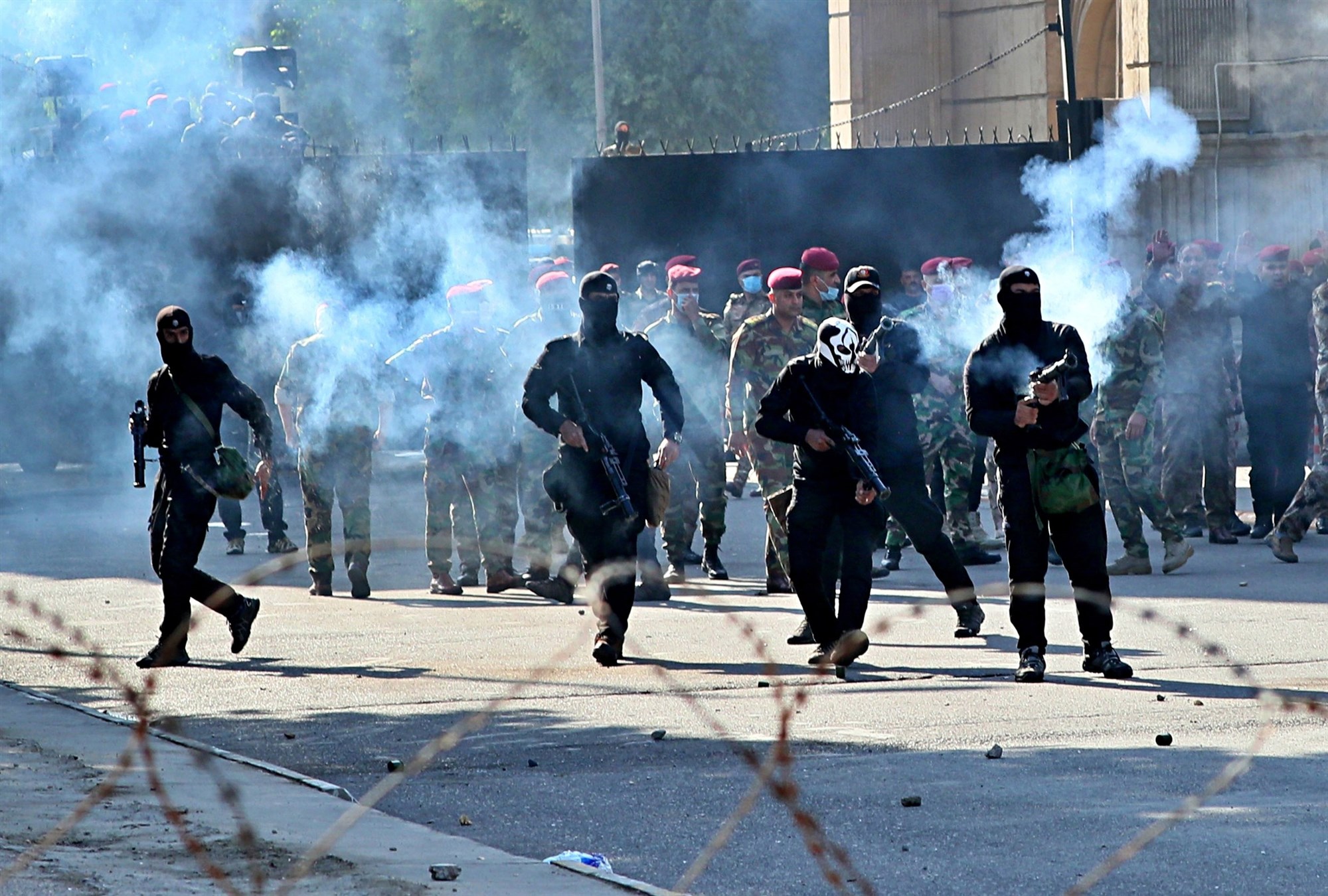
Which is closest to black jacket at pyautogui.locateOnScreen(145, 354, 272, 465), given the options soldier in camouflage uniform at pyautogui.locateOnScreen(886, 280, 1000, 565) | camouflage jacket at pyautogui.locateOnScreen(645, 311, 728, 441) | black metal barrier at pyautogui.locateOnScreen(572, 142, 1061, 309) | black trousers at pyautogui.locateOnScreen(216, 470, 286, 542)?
camouflage jacket at pyautogui.locateOnScreen(645, 311, 728, 441)

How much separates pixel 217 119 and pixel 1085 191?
8.34 m

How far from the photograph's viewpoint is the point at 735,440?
37.5 ft

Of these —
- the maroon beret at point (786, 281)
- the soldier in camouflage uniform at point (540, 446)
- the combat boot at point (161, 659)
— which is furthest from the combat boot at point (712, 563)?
the combat boot at point (161, 659)

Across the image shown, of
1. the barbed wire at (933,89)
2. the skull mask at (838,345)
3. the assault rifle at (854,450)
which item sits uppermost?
the barbed wire at (933,89)

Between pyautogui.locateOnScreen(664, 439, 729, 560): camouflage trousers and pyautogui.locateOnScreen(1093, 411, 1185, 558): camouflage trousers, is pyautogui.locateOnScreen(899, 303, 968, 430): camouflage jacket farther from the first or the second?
pyautogui.locateOnScreen(664, 439, 729, 560): camouflage trousers

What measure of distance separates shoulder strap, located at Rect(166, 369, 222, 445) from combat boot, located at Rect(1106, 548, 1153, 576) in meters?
5.09

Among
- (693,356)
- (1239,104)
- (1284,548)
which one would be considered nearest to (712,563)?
(693,356)

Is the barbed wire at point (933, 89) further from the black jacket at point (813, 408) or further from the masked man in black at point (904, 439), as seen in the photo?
the black jacket at point (813, 408)

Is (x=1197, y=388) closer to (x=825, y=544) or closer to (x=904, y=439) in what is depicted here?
(x=904, y=439)

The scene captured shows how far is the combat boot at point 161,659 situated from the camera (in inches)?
377

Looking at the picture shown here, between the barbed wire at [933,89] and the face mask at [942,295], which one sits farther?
the barbed wire at [933,89]

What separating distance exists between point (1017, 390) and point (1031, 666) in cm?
113

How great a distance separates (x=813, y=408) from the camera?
30.3 feet

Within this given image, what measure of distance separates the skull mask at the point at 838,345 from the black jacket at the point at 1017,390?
1.94 ft
